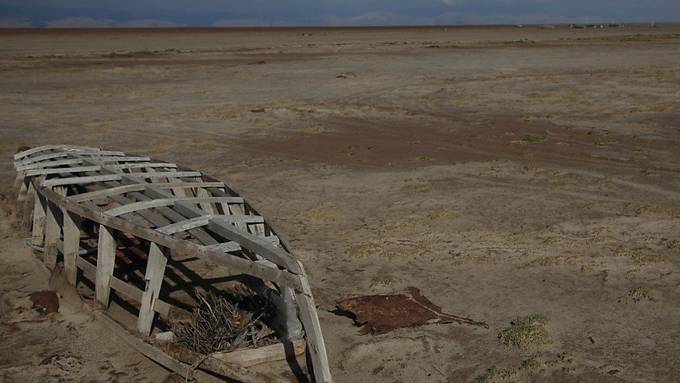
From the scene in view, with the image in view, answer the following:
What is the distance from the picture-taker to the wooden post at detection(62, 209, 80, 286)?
6582mm

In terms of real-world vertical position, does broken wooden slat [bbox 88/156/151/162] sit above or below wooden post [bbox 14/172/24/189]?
above

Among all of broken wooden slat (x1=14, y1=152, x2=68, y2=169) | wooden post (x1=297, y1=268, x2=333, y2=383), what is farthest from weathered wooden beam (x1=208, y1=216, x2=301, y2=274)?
broken wooden slat (x1=14, y1=152, x2=68, y2=169)

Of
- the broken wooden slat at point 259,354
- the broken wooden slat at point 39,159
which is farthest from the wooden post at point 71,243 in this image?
the broken wooden slat at point 259,354

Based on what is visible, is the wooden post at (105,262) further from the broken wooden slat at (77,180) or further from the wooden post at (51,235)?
the wooden post at (51,235)

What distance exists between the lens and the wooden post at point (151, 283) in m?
5.47

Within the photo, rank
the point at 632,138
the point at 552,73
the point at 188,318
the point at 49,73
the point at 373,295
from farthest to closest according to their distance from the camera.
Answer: the point at 49,73, the point at 552,73, the point at 632,138, the point at 373,295, the point at 188,318

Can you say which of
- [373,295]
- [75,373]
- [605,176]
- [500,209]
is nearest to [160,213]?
[75,373]

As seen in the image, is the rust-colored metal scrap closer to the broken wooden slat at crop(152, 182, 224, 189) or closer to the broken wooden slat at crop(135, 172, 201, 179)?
the broken wooden slat at crop(152, 182, 224, 189)

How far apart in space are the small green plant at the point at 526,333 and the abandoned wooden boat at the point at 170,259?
2048mm

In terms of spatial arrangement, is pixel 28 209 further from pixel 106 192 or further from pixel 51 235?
pixel 106 192

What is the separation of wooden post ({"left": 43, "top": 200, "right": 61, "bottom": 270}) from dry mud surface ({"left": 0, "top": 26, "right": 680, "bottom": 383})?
10.6 inches

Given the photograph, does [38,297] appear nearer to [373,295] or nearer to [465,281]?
[373,295]

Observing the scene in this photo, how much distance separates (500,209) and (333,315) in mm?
4399

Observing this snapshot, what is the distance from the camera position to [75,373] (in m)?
5.49
